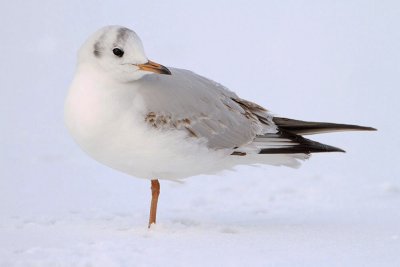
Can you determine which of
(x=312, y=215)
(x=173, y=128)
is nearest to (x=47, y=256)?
(x=173, y=128)

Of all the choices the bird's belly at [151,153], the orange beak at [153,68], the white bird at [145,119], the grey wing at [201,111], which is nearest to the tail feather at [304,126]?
the grey wing at [201,111]

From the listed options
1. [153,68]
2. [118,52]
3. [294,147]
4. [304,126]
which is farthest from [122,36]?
[304,126]

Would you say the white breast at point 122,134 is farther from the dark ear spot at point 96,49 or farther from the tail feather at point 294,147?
the tail feather at point 294,147

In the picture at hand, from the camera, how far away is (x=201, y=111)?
250 inches

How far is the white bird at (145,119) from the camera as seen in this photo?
6.03 m

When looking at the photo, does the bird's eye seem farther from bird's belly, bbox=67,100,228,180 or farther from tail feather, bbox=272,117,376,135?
tail feather, bbox=272,117,376,135

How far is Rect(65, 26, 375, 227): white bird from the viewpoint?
19.8 feet

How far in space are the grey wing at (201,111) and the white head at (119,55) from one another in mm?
152

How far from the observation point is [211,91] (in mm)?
6586

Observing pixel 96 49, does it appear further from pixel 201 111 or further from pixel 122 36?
pixel 201 111

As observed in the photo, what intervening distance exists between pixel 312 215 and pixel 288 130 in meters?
0.74

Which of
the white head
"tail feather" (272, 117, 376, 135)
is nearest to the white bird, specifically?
the white head

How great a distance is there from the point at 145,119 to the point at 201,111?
49cm

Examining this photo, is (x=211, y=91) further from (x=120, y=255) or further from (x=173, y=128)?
(x=120, y=255)
